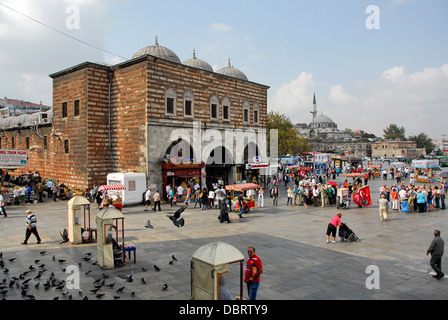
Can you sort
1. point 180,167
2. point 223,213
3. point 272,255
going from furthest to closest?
1. point 180,167
2. point 223,213
3. point 272,255

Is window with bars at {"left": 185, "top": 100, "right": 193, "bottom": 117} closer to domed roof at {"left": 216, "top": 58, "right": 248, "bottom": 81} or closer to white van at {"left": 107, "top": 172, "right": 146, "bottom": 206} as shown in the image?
white van at {"left": 107, "top": 172, "right": 146, "bottom": 206}

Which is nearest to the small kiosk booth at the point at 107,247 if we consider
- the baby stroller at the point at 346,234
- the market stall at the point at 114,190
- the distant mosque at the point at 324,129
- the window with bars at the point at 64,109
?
the baby stroller at the point at 346,234

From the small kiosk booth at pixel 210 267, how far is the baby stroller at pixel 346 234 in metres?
8.15

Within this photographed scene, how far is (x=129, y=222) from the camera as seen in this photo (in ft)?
56.6

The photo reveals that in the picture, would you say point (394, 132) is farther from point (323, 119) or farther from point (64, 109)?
point (64, 109)

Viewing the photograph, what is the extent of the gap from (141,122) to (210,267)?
63.6ft

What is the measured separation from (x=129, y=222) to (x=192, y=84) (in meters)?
13.8

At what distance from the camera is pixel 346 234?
1319cm

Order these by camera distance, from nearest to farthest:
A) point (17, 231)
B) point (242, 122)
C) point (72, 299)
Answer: point (72, 299)
point (17, 231)
point (242, 122)

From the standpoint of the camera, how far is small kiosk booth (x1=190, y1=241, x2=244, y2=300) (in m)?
5.95

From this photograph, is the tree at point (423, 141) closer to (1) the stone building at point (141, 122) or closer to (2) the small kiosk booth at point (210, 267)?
(1) the stone building at point (141, 122)

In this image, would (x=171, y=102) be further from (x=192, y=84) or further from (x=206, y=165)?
(x=206, y=165)

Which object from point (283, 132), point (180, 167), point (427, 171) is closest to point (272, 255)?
point (180, 167)
